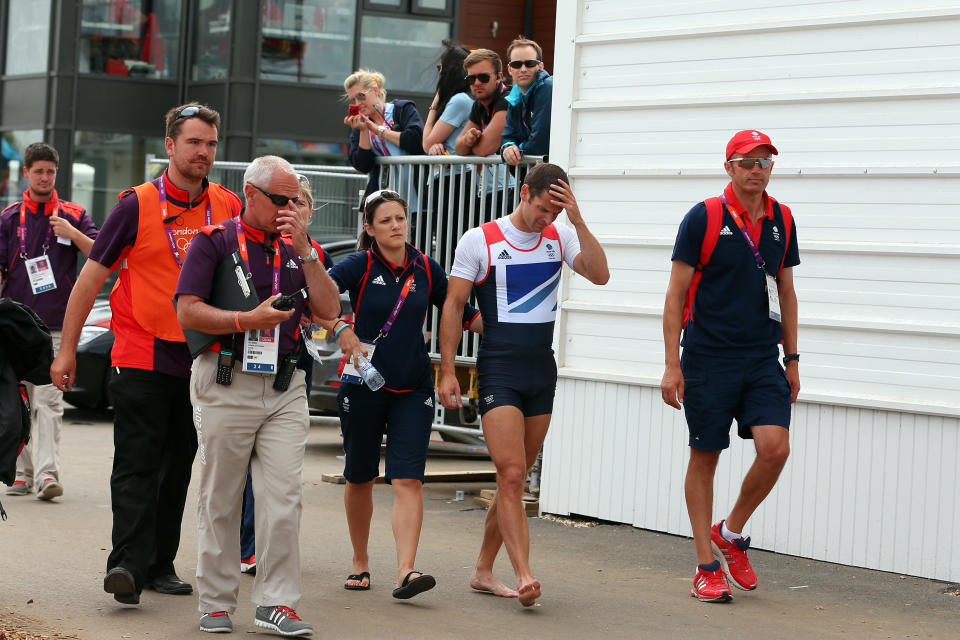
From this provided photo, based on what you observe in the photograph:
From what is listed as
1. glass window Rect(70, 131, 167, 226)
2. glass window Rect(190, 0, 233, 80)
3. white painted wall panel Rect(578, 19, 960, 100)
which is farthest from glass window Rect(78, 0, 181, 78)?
white painted wall panel Rect(578, 19, 960, 100)

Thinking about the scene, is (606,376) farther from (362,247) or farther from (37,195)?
(37,195)

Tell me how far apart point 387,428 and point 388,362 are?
36cm

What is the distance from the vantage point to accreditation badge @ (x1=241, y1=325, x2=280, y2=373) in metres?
6.01

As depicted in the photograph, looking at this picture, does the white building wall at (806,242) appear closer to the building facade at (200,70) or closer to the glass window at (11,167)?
the building facade at (200,70)

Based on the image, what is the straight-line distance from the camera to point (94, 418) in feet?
47.1

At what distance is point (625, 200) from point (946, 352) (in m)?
2.31

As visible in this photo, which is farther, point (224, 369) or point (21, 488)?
point (21, 488)

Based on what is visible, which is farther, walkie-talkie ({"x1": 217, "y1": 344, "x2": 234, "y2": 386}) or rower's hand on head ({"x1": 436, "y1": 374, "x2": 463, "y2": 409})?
rower's hand on head ({"x1": 436, "y1": 374, "x2": 463, "y2": 409})

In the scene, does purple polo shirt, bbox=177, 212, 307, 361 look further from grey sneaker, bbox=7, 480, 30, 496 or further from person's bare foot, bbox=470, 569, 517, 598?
grey sneaker, bbox=7, 480, 30, 496

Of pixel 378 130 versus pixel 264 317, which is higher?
pixel 378 130

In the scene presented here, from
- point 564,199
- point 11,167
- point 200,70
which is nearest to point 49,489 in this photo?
point 564,199

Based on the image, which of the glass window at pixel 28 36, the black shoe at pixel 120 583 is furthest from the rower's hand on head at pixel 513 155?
the glass window at pixel 28 36

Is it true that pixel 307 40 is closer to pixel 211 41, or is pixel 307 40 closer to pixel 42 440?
pixel 211 41

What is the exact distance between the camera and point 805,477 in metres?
8.21
